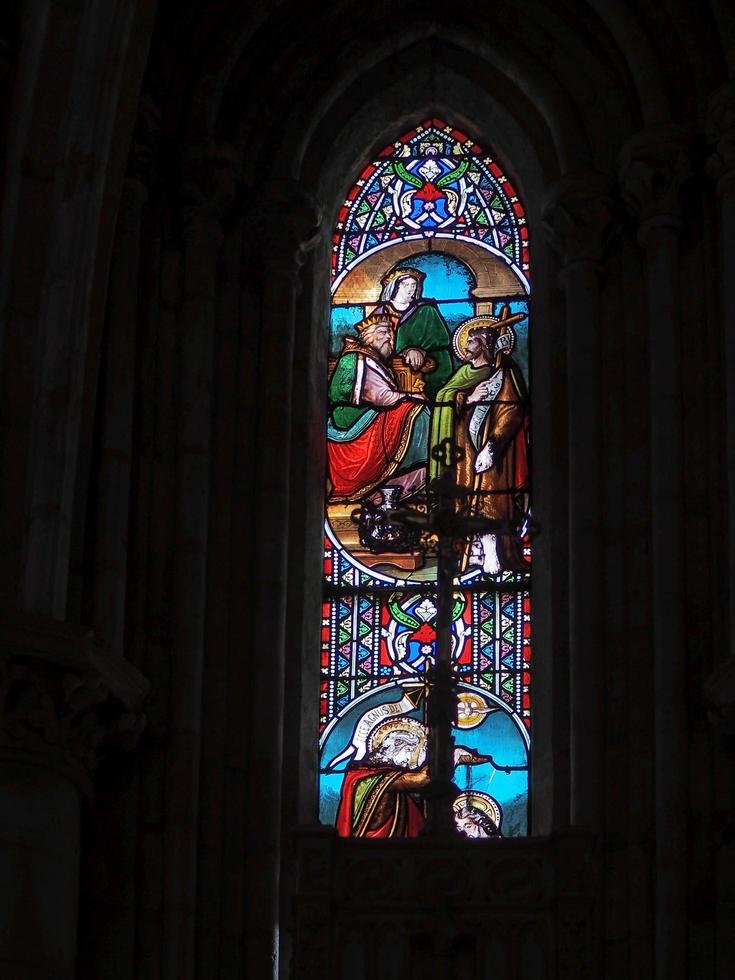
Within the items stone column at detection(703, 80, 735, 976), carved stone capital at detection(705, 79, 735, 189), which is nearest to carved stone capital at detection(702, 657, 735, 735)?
stone column at detection(703, 80, 735, 976)

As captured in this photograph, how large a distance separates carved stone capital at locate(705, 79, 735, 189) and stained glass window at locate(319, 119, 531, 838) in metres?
1.67

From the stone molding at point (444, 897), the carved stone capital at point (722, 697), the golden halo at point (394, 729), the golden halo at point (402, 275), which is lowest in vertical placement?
the stone molding at point (444, 897)

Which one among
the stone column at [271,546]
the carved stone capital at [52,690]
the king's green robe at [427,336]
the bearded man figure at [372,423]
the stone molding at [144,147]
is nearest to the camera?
the carved stone capital at [52,690]

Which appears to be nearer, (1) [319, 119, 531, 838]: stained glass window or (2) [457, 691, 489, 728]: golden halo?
(1) [319, 119, 531, 838]: stained glass window

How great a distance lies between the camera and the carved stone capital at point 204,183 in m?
15.4

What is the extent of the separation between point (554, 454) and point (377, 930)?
312 centimetres

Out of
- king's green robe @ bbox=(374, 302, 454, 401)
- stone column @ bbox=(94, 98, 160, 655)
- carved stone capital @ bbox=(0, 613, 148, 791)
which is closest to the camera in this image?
carved stone capital @ bbox=(0, 613, 148, 791)

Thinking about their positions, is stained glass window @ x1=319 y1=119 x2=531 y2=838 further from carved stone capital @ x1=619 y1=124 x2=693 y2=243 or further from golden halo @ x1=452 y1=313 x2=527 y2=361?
carved stone capital @ x1=619 y1=124 x2=693 y2=243

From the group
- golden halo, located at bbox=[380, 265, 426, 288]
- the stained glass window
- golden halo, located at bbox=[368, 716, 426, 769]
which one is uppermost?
golden halo, located at bbox=[380, 265, 426, 288]

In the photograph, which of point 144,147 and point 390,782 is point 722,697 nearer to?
point 390,782

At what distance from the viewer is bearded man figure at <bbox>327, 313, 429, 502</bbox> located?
51.4 feet

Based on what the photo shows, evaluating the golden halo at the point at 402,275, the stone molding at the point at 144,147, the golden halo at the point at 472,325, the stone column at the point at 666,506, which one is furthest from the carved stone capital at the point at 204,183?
the stone column at the point at 666,506

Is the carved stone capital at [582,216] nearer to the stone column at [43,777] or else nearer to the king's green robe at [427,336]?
the king's green robe at [427,336]

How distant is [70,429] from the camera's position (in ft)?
45.9
